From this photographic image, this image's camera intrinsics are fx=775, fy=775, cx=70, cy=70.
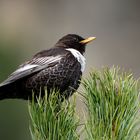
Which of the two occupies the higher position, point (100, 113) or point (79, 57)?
point (100, 113)

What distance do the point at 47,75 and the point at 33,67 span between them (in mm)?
195

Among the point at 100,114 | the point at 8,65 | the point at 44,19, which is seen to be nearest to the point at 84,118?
the point at 100,114

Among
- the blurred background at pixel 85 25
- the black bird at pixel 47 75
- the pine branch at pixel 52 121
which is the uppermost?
the pine branch at pixel 52 121

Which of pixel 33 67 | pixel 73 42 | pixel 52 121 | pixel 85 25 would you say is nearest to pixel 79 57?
pixel 33 67

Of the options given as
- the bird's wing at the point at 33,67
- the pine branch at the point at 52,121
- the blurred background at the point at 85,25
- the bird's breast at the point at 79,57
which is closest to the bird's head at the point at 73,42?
the bird's breast at the point at 79,57

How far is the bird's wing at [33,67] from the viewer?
417 centimetres

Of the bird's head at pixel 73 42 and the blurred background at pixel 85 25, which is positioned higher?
the bird's head at pixel 73 42

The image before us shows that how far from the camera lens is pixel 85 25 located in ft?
65.9

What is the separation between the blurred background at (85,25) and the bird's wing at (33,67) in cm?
801

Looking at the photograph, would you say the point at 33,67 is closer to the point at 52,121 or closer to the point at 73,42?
the point at 73,42

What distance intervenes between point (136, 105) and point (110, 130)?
0.16 meters

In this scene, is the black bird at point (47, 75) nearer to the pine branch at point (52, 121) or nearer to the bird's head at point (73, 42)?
the bird's head at point (73, 42)

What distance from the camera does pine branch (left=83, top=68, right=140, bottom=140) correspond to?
2490 millimetres

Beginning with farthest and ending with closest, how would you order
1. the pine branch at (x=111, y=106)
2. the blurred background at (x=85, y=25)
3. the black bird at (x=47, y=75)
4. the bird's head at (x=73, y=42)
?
the blurred background at (x=85, y=25) < the bird's head at (x=73, y=42) < the black bird at (x=47, y=75) < the pine branch at (x=111, y=106)
